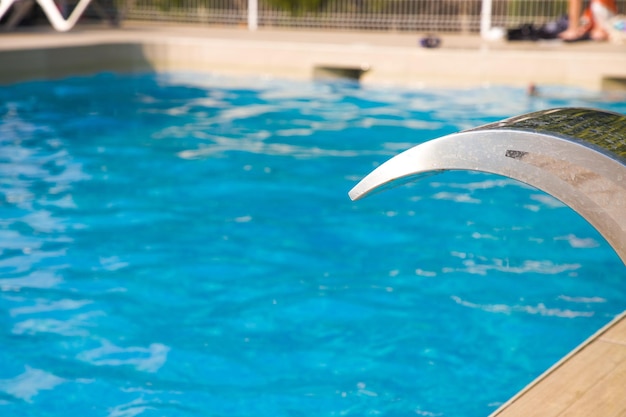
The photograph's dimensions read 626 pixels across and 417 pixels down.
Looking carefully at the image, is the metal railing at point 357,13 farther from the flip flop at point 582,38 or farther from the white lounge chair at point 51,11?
the white lounge chair at point 51,11

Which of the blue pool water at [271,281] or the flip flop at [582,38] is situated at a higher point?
the flip flop at [582,38]

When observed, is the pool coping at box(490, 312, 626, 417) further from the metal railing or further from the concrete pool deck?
the metal railing

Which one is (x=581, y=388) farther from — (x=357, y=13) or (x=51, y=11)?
(x=357, y=13)

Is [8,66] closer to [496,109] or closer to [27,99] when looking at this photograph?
[27,99]

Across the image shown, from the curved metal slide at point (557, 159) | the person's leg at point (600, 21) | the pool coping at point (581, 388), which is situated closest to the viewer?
the curved metal slide at point (557, 159)

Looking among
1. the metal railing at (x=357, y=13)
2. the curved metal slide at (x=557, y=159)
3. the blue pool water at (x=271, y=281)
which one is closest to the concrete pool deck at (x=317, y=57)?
the metal railing at (x=357, y=13)

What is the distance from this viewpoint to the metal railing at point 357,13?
1503 cm

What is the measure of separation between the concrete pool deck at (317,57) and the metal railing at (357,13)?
1.17m

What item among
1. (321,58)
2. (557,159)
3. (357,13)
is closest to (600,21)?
(321,58)

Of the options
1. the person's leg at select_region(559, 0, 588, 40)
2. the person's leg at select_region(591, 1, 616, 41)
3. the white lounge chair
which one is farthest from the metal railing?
the white lounge chair

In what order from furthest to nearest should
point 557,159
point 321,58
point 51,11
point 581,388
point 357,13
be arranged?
point 357,13, point 51,11, point 321,58, point 581,388, point 557,159

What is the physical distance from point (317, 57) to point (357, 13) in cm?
427

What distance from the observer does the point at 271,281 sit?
16.0ft

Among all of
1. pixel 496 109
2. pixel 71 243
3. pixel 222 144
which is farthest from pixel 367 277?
pixel 496 109
